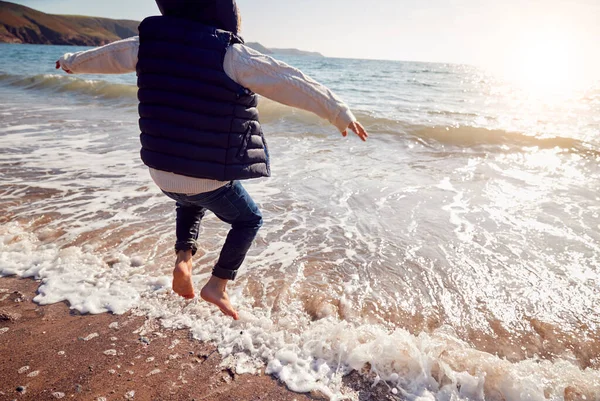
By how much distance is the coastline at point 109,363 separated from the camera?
2.05m

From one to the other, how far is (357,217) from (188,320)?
2.59 meters

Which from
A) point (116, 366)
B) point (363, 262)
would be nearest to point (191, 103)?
point (116, 366)

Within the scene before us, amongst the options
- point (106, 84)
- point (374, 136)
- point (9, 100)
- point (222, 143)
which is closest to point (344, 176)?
point (374, 136)

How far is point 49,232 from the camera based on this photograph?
386 centimetres

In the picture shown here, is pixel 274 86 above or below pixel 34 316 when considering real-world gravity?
above

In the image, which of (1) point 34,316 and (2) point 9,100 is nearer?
(1) point 34,316

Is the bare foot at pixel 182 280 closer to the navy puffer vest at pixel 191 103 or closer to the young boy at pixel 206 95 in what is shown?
the young boy at pixel 206 95

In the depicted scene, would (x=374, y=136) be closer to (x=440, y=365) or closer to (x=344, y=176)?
(x=344, y=176)

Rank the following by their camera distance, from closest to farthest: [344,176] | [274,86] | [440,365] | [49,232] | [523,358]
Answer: [274,86]
[440,365]
[523,358]
[49,232]
[344,176]

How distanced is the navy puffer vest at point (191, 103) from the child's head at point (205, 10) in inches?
2.4

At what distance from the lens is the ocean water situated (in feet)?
7.73

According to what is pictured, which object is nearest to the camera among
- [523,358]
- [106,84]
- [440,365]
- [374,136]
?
[440,365]

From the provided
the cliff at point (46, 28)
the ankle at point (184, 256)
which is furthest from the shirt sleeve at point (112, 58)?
the cliff at point (46, 28)

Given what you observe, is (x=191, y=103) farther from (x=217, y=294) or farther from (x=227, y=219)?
(x=217, y=294)
